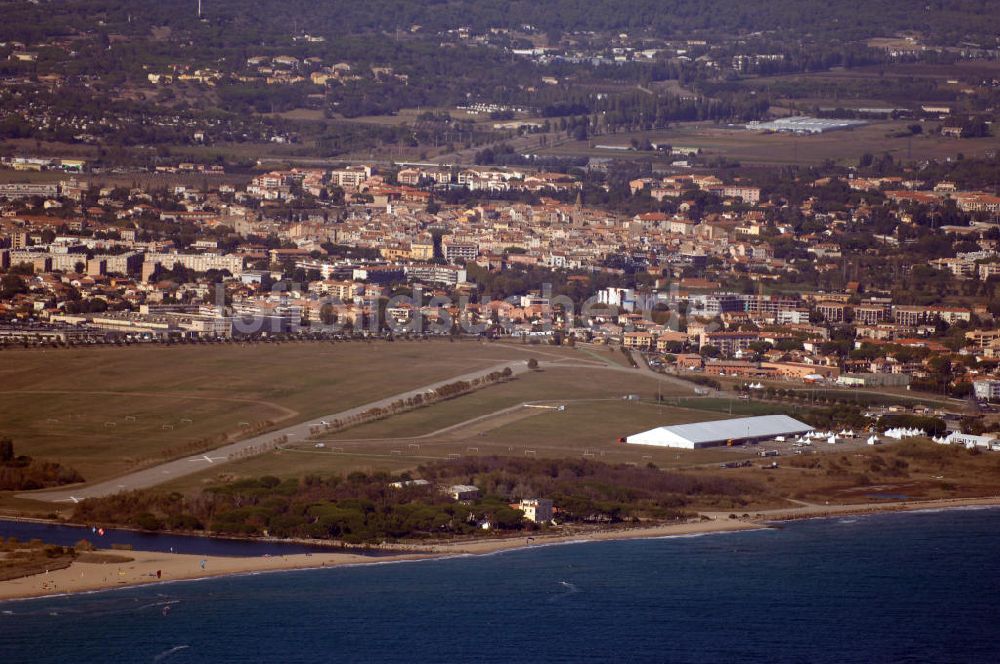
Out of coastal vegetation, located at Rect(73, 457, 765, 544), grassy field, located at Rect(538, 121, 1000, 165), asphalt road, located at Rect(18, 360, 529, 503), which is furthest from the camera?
grassy field, located at Rect(538, 121, 1000, 165)

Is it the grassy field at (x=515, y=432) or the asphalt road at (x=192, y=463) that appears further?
the grassy field at (x=515, y=432)

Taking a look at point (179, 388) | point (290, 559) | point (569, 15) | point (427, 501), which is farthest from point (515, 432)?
point (569, 15)

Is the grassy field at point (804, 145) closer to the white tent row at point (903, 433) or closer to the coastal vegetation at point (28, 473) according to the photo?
the white tent row at point (903, 433)

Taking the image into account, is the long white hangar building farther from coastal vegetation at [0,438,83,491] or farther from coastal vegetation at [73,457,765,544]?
coastal vegetation at [0,438,83,491]

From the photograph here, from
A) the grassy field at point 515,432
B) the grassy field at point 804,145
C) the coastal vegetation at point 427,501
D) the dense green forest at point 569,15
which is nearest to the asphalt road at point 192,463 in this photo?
the grassy field at point 515,432

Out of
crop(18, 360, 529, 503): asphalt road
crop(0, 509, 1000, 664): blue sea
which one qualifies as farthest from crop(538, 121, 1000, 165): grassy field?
crop(0, 509, 1000, 664): blue sea

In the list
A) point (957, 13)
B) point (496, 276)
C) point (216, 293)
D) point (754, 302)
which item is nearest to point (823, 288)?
point (754, 302)

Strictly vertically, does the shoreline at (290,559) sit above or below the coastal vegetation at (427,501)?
below

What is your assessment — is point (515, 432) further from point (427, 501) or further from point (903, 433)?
point (903, 433)
